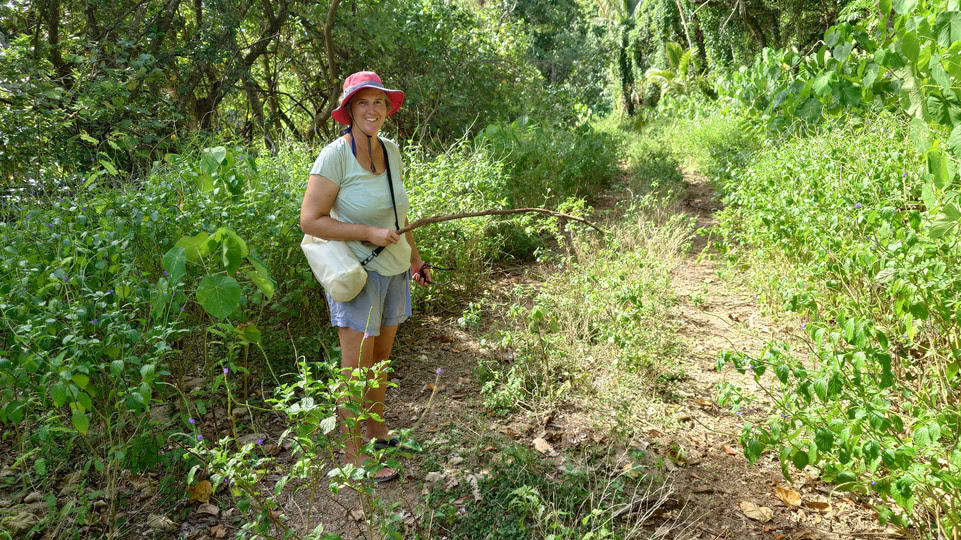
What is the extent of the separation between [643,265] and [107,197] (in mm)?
3327

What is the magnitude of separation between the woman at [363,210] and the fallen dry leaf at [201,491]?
625mm

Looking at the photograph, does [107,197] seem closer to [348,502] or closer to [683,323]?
[348,502]

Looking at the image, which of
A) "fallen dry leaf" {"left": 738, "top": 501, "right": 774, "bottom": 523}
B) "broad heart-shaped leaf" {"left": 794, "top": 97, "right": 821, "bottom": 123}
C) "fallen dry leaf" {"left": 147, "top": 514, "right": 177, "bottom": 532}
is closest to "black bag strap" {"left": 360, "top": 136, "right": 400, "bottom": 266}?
"fallen dry leaf" {"left": 147, "top": 514, "right": 177, "bottom": 532}

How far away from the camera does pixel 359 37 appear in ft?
25.5

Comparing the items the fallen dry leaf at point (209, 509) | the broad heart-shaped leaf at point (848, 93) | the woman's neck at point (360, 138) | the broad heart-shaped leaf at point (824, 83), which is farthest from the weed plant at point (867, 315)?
the fallen dry leaf at point (209, 509)

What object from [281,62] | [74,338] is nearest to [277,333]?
[74,338]

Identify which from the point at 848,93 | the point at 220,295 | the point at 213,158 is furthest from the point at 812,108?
the point at 220,295

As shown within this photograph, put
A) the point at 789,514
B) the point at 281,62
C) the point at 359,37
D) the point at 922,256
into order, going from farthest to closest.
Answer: the point at 281,62 → the point at 359,37 → the point at 789,514 → the point at 922,256

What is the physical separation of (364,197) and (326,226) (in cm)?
23

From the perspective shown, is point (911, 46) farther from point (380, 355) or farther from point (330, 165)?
point (380, 355)

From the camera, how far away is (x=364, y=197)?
2.59 metres

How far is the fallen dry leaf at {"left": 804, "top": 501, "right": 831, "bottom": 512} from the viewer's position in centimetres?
256

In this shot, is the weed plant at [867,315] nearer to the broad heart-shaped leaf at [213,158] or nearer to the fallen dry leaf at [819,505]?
the fallen dry leaf at [819,505]

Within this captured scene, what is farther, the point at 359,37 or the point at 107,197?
the point at 359,37
